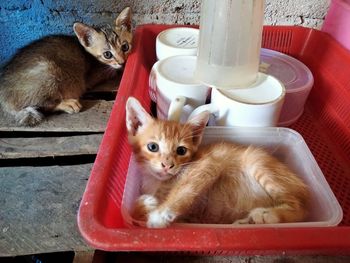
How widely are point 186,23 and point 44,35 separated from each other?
562 mm

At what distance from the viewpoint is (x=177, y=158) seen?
0.84m

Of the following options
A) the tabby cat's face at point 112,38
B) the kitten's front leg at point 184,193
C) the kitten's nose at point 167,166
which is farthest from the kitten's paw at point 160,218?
the tabby cat's face at point 112,38

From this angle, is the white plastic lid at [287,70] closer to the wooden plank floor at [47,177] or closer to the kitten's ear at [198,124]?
Result: the kitten's ear at [198,124]

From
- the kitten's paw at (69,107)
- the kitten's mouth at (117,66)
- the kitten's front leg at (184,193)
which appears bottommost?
the kitten's paw at (69,107)

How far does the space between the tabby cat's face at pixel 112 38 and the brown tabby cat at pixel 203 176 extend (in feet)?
1.67

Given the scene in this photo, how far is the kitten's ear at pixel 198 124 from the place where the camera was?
33.7 inches

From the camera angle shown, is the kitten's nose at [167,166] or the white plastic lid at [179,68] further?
the white plastic lid at [179,68]

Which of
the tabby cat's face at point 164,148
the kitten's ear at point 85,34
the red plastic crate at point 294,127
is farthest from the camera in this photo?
the kitten's ear at point 85,34

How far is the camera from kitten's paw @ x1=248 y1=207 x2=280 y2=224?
0.71 m

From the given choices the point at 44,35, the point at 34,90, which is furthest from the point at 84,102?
the point at 44,35

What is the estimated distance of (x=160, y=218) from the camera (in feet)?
2.23

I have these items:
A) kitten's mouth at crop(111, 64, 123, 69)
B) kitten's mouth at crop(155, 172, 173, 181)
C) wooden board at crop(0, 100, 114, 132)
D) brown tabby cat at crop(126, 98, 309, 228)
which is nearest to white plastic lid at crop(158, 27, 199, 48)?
kitten's mouth at crop(111, 64, 123, 69)

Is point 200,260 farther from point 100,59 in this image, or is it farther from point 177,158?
point 100,59

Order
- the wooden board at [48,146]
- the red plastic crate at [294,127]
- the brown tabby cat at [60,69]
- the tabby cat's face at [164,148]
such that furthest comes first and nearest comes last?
the brown tabby cat at [60,69]
the wooden board at [48,146]
the tabby cat's face at [164,148]
the red plastic crate at [294,127]
